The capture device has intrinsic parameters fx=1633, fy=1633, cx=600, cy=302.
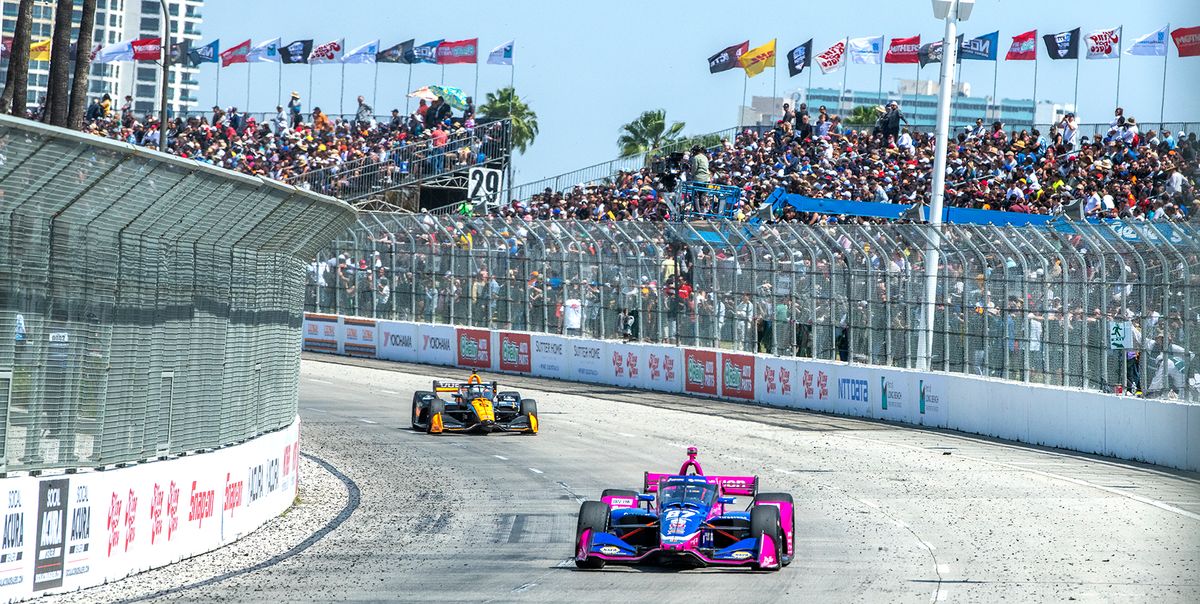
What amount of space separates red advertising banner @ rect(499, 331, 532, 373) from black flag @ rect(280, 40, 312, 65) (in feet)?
104

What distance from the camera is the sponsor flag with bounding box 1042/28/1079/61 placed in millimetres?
42062

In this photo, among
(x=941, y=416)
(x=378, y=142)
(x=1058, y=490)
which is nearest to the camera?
(x=1058, y=490)

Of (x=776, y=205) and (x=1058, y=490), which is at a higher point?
(x=776, y=205)

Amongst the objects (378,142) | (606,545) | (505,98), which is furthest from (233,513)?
(505,98)

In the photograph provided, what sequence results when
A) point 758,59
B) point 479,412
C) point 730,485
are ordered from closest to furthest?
1. point 730,485
2. point 479,412
3. point 758,59

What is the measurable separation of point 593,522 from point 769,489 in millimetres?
5495

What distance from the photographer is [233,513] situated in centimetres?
1419

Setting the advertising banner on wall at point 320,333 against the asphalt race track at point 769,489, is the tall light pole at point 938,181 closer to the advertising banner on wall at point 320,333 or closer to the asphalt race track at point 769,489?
the asphalt race track at point 769,489

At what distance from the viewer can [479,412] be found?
23.6 meters

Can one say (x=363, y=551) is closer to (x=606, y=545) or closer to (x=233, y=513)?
(x=233, y=513)

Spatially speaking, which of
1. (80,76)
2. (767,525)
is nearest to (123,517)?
(767,525)

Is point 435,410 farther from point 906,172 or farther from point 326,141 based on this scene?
point 326,141

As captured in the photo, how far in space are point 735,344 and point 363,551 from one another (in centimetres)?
1775

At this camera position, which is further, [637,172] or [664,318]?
[637,172]
